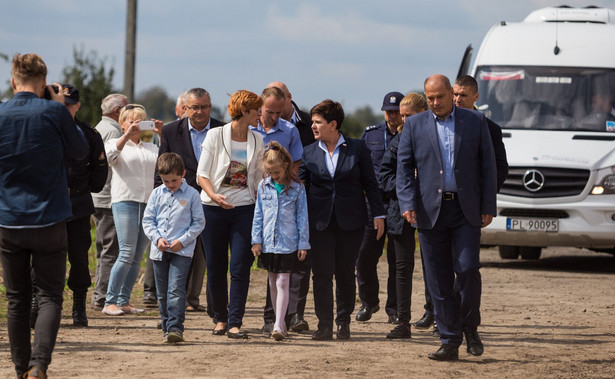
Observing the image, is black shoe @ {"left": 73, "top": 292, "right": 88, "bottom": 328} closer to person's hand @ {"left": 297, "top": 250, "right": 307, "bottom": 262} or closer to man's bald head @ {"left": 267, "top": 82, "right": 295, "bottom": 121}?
person's hand @ {"left": 297, "top": 250, "right": 307, "bottom": 262}

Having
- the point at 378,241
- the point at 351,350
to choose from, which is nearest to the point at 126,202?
the point at 378,241

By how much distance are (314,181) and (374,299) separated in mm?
1873

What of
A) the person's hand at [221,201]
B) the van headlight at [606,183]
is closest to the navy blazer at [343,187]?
the person's hand at [221,201]

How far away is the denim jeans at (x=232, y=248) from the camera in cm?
909

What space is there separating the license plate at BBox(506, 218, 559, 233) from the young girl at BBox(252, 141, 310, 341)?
684 centimetres

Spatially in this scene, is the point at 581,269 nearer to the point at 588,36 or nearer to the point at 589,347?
the point at 588,36

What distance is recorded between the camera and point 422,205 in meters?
8.23

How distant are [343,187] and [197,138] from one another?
5.12 feet

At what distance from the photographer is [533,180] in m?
15.1

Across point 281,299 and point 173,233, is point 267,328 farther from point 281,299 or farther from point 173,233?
point 173,233

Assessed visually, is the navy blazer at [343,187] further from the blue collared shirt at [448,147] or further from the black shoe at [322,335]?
the blue collared shirt at [448,147]

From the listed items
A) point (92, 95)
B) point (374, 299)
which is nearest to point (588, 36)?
point (374, 299)

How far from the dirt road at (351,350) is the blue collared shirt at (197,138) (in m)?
1.53

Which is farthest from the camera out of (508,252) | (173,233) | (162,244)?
(508,252)
